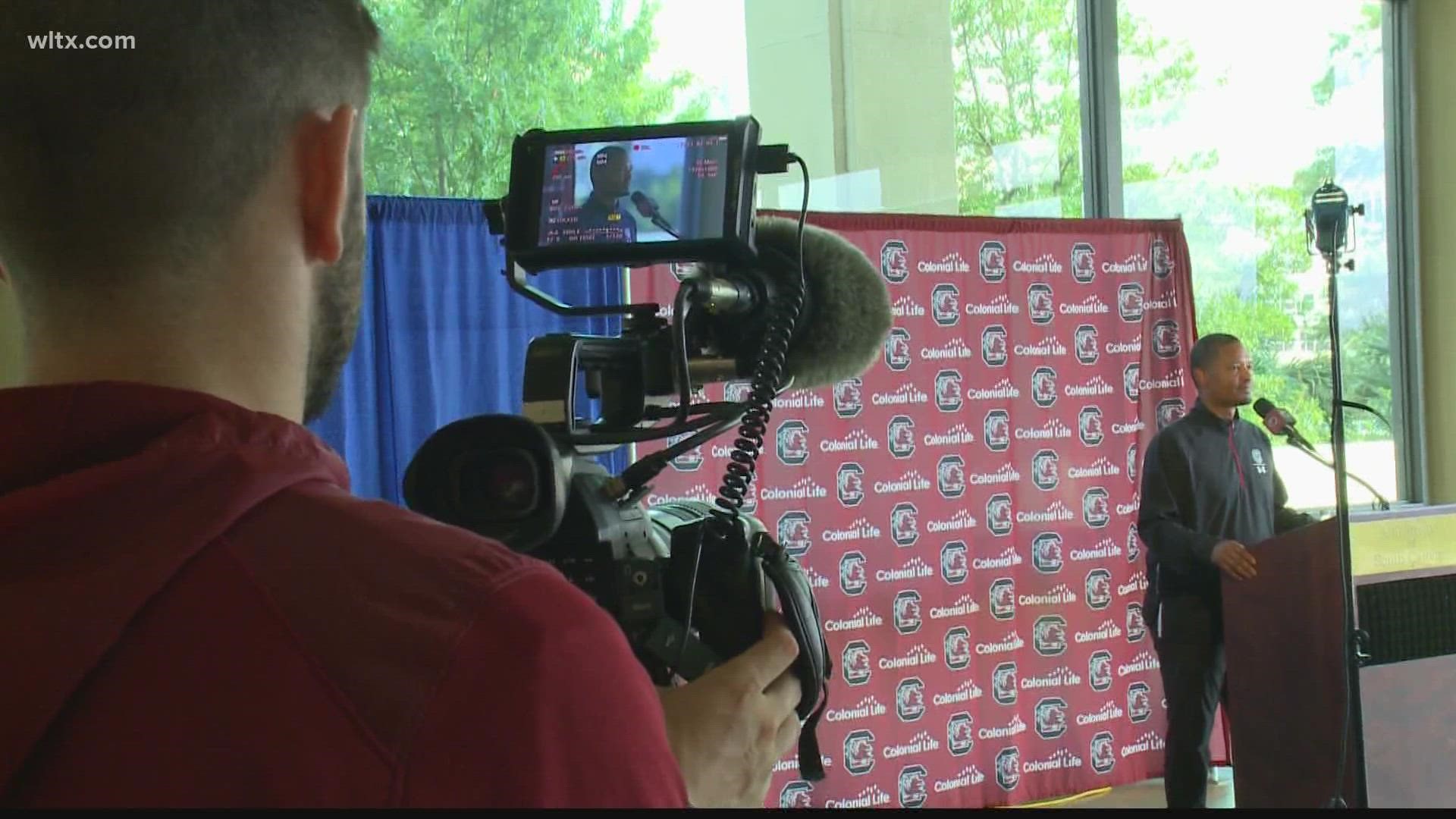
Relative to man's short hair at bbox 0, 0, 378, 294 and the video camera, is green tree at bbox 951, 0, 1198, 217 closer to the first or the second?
the video camera

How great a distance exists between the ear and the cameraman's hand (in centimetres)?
34

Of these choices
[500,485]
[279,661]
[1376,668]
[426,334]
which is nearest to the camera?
[279,661]

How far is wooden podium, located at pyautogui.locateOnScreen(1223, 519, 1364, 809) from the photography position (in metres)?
2.86

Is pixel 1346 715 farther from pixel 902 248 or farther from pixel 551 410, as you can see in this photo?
pixel 551 410

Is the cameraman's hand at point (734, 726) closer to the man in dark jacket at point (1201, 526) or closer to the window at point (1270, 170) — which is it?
the man in dark jacket at point (1201, 526)

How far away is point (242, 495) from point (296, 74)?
0.75 ft

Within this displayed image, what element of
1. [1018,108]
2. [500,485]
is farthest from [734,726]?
[1018,108]

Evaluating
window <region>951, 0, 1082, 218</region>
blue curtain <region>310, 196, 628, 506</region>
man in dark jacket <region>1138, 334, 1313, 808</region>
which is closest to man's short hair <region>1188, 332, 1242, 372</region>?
man in dark jacket <region>1138, 334, 1313, 808</region>

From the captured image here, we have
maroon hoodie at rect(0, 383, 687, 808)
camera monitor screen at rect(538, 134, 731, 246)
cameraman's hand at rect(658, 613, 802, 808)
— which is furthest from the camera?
camera monitor screen at rect(538, 134, 731, 246)

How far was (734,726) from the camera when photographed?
75 centimetres

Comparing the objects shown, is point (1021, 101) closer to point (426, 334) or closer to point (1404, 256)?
point (1404, 256)

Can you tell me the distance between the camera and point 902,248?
3973 millimetres

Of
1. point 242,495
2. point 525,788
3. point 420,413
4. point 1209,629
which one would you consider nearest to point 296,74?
point 242,495

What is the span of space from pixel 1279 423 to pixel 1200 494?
57 centimetres
